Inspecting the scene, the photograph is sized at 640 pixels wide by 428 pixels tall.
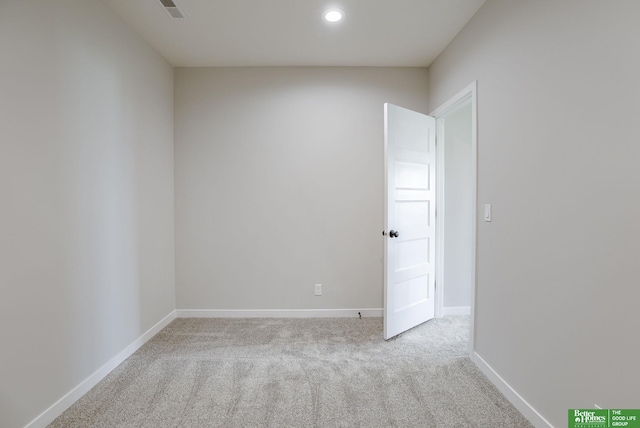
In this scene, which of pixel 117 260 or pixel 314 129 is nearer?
pixel 117 260

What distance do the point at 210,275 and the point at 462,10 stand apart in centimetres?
323

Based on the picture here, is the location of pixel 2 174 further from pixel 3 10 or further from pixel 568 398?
pixel 568 398

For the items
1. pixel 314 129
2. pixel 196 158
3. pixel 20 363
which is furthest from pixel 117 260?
pixel 314 129

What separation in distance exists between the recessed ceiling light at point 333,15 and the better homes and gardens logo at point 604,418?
2.72 metres

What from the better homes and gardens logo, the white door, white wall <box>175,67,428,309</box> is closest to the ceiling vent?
white wall <box>175,67,428,309</box>

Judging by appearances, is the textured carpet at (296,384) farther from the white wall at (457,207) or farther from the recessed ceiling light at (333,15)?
the recessed ceiling light at (333,15)

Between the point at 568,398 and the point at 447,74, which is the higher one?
the point at 447,74

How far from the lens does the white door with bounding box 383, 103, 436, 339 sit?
2793 mm

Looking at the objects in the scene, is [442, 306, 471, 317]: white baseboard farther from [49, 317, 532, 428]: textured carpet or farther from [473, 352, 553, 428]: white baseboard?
[473, 352, 553, 428]: white baseboard

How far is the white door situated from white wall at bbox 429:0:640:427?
2.31 ft

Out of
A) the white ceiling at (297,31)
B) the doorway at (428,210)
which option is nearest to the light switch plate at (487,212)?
the doorway at (428,210)

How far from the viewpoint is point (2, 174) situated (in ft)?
5.01

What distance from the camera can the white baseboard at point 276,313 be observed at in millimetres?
3422

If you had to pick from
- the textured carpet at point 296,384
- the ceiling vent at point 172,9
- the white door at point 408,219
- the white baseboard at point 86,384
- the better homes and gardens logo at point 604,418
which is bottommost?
the textured carpet at point 296,384
